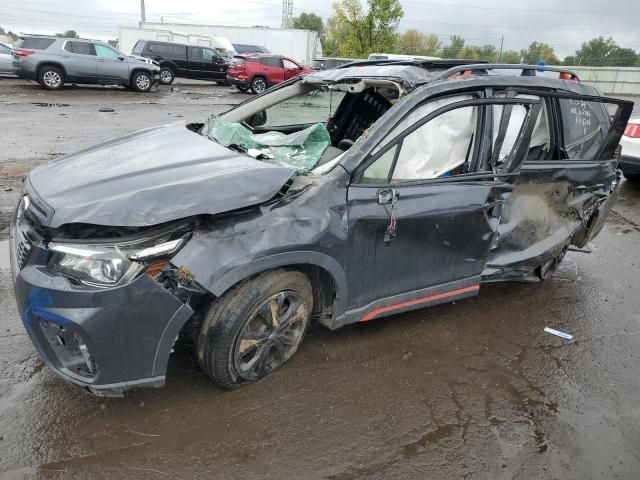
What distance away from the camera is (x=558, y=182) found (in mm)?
3873

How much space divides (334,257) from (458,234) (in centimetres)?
98

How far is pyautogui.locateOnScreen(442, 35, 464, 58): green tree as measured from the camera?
234ft

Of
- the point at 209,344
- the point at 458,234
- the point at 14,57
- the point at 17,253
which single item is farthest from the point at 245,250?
the point at 14,57

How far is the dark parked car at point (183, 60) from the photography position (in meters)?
21.5

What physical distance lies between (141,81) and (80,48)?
221 cm

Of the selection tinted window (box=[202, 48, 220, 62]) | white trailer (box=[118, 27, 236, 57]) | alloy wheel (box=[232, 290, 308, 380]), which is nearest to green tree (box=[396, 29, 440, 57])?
white trailer (box=[118, 27, 236, 57])

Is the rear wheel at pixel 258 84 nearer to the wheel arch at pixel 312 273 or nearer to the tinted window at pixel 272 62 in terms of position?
the tinted window at pixel 272 62

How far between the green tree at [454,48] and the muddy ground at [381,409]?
233 feet

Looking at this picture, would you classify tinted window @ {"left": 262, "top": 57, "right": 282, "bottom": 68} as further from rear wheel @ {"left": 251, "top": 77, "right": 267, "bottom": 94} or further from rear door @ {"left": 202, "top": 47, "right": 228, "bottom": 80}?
rear door @ {"left": 202, "top": 47, "right": 228, "bottom": 80}

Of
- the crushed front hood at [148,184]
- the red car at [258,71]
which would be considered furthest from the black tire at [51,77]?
the crushed front hood at [148,184]

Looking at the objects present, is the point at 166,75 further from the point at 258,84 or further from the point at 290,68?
the point at 290,68

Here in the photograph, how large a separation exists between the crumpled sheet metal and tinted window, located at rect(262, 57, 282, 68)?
59.8 feet

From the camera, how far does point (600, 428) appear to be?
278cm

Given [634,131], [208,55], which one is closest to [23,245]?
[634,131]
